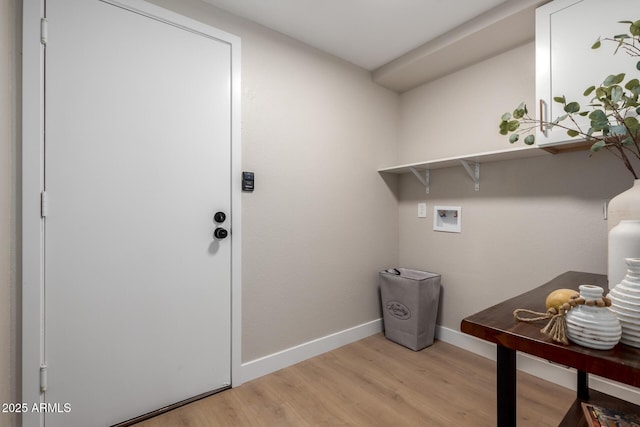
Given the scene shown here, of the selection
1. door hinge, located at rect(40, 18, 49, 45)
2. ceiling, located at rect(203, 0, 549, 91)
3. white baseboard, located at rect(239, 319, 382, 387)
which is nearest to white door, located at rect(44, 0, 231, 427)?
door hinge, located at rect(40, 18, 49, 45)

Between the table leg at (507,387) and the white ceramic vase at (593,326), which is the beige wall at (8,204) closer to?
the table leg at (507,387)

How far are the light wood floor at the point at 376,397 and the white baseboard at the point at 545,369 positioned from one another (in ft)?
0.16

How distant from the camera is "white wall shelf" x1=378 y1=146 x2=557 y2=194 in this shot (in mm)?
1847

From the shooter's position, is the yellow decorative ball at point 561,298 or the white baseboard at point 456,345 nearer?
the yellow decorative ball at point 561,298

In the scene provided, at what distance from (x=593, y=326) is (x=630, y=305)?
0.11m

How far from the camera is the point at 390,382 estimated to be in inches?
74.3

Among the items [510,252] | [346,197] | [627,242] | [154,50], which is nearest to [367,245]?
[346,197]


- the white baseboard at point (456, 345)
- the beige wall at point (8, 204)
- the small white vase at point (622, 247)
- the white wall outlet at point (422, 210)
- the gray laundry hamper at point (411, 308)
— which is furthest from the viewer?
the white wall outlet at point (422, 210)

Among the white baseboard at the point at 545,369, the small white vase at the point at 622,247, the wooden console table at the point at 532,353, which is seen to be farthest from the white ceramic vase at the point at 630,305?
the white baseboard at the point at 545,369

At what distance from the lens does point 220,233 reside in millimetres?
1792

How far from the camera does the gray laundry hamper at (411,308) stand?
230 centimetres

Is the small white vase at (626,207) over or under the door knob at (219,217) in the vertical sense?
over

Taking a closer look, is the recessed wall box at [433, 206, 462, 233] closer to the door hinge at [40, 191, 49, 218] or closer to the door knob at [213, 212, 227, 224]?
the door knob at [213, 212, 227, 224]

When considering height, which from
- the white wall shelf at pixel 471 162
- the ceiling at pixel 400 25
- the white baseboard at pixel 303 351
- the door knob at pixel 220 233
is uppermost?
the ceiling at pixel 400 25
